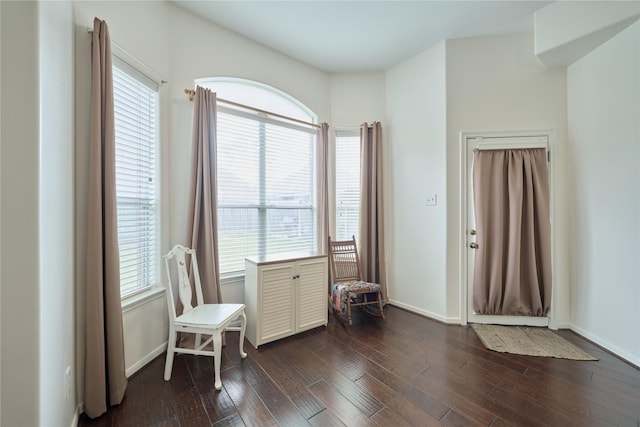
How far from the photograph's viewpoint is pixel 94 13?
1647 mm

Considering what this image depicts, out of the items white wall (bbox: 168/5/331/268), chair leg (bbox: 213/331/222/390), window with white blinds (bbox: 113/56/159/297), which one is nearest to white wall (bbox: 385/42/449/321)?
white wall (bbox: 168/5/331/268)

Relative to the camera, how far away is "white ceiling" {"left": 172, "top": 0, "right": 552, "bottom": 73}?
2.30 metres

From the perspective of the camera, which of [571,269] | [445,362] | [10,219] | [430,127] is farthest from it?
[430,127]

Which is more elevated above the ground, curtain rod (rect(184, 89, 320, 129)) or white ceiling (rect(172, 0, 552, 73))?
white ceiling (rect(172, 0, 552, 73))

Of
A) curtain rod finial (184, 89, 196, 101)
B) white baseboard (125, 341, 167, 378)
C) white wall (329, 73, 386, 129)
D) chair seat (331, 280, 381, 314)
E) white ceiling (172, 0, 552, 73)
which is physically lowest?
white baseboard (125, 341, 167, 378)

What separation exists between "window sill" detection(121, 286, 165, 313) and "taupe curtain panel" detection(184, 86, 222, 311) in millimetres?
287

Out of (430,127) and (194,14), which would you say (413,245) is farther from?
(194,14)

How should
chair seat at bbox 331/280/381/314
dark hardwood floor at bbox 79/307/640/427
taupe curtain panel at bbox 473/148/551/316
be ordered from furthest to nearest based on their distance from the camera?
chair seat at bbox 331/280/381/314, taupe curtain panel at bbox 473/148/551/316, dark hardwood floor at bbox 79/307/640/427

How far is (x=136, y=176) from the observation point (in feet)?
6.62

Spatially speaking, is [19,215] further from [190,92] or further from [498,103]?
[498,103]

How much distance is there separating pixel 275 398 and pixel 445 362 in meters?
1.38

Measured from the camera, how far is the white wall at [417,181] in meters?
2.85

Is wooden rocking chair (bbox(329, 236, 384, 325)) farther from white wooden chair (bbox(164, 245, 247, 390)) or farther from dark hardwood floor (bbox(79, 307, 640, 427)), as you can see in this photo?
A: white wooden chair (bbox(164, 245, 247, 390))

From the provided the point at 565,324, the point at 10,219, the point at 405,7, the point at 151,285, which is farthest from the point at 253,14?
the point at 565,324
